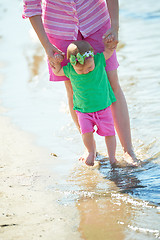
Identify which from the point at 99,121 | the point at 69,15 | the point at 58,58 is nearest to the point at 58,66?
the point at 58,58

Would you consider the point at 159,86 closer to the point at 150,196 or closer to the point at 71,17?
the point at 71,17

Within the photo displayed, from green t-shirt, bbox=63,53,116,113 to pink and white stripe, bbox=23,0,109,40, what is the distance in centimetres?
23

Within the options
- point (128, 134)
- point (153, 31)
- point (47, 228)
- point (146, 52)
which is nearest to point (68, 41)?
point (128, 134)

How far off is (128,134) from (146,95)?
1.45m

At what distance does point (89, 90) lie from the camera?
10.7 ft

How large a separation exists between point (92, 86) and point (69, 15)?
54 cm

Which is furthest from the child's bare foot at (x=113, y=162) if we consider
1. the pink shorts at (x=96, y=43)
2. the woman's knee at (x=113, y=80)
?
the pink shorts at (x=96, y=43)

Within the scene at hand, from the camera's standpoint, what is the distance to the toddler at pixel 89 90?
314 cm

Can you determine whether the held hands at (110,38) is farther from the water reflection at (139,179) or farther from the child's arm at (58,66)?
the water reflection at (139,179)

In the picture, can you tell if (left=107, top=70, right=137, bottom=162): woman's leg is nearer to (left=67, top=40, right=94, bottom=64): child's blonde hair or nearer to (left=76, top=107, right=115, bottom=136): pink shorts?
(left=76, top=107, right=115, bottom=136): pink shorts

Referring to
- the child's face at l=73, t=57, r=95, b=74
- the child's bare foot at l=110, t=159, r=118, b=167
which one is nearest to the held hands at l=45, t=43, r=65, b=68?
the child's face at l=73, t=57, r=95, b=74

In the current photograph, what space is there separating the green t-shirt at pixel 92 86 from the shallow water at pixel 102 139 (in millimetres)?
491

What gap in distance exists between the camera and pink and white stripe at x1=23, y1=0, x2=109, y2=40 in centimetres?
324

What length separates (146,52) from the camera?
654 cm
